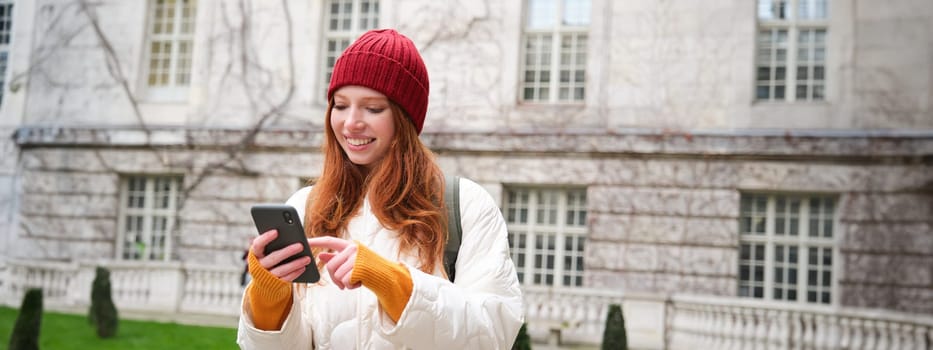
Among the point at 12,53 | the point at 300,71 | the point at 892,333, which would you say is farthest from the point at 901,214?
the point at 12,53

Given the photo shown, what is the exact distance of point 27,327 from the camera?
6480 millimetres

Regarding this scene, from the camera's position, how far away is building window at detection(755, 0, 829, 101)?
9.05 meters

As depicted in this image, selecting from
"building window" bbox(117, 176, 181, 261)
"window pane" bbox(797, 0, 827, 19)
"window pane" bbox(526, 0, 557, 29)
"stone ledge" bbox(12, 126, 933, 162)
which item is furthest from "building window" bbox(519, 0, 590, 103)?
"building window" bbox(117, 176, 181, 261)

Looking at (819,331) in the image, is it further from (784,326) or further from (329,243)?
(329,243)

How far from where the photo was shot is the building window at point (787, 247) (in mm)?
8891

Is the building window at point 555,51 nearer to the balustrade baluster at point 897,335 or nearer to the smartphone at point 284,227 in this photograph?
the balustrade baluster at point 897,335

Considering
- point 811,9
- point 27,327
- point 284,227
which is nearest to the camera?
point 284,227

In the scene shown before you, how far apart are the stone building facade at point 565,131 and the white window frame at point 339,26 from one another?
0.03m

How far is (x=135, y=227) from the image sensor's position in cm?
1076

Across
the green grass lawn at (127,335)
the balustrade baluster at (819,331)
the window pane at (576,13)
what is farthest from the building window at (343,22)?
the balustrade baluster at (819,331)

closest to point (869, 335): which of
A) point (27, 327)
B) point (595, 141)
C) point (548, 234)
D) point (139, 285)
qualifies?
point (595, 141)

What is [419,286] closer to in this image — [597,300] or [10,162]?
[597,300]

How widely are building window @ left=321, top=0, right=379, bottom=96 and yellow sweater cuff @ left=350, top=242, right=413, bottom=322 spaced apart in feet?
30.2

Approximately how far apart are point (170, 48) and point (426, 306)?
1028cm
